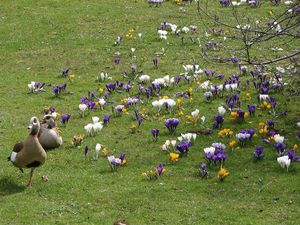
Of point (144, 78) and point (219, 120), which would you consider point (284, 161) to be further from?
point (144, 78)

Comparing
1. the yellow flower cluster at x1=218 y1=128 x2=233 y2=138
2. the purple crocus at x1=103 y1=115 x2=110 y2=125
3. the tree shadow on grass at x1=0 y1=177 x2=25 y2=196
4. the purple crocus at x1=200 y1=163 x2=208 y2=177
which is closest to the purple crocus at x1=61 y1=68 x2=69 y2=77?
the purple crocus at x1=103 y1=115 x2=110 y2=125

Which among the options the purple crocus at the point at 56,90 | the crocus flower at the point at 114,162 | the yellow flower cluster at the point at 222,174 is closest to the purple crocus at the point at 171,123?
the crocus flower at the point at 114,162

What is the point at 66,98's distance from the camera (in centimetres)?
1808

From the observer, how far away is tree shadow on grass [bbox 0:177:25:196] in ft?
39.2

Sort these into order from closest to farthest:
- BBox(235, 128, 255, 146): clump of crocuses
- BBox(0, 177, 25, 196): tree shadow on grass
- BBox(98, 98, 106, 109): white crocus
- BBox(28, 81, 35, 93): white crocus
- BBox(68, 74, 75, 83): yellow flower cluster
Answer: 1. BBox(0, 177, 25, 196): tree shadow on grass
2. BBox(235, 128, 255, 146): clump of crocuses
3. BBox(98, 98, 106, 109): white crocus
4. BBox(28, 81, 35, 93): white crocus
5. BBox(68, 74, 75, 83): yellow flower cluster

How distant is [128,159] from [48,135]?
179 centimetres

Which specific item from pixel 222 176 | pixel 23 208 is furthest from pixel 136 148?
pixel 23 208

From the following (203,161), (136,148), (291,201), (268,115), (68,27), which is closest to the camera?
(291,201)

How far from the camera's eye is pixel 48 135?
1397 centimetres

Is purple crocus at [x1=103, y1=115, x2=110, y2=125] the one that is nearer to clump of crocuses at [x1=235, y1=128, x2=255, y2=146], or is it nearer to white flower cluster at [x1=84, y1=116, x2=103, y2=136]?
white flower cluster at [x1=84, y1=116, x2=103, y2=136]

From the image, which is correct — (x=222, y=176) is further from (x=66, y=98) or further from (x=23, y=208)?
(x=66, y=98)

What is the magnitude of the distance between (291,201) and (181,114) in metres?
5.16

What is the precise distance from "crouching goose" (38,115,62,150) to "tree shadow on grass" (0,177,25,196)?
5.44 feet

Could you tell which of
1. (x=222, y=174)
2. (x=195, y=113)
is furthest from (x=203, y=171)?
(x=195, y=113)
